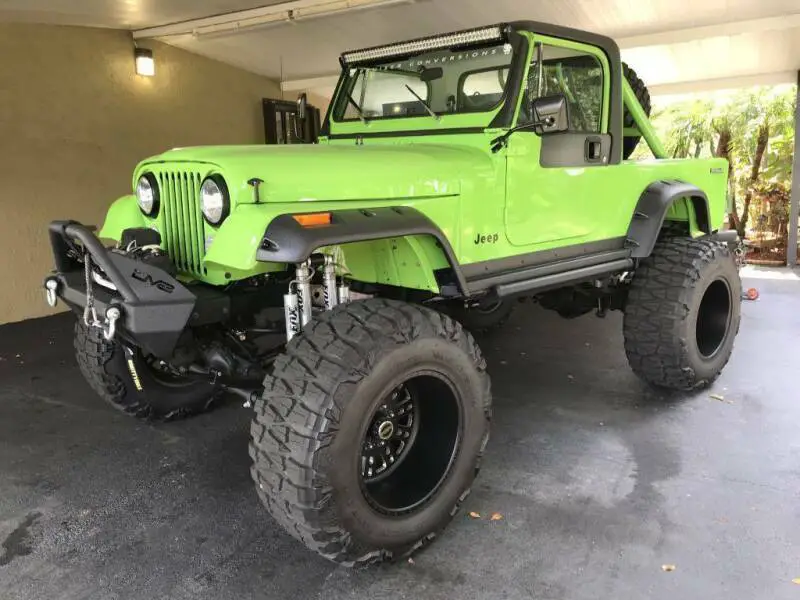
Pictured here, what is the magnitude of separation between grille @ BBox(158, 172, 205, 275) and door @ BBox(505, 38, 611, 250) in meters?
1.38

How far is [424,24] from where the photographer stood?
654cm

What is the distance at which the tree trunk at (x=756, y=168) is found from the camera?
10789 mm

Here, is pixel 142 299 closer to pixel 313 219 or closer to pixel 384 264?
pixel 313 219

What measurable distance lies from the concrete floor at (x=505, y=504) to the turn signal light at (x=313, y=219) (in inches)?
50.9

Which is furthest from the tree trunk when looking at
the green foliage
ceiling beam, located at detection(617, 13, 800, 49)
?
ceiling beam, located at detection(617, 13, 800, 49)

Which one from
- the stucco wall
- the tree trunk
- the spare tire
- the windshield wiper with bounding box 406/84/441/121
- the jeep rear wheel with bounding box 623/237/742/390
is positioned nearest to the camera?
the windshield wiper with bounding box 406/84/441/121

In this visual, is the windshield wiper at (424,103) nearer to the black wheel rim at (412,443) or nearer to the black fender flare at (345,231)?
Result: the black fender flare at (345,231)

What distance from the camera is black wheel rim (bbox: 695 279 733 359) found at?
436 centimetres

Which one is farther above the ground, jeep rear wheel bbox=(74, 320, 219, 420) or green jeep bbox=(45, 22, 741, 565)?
green jeep bbox=(45, 22, 741, 565)

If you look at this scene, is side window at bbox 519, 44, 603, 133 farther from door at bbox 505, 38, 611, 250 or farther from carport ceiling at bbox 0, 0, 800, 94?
carport ceiling at bbox 0, 0, 800, 94

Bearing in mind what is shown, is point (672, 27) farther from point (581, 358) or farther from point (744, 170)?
point (744, 170)

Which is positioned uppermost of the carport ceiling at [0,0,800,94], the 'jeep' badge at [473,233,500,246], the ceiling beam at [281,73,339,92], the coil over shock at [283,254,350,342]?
the carport ceiling at [0,0,800,94]

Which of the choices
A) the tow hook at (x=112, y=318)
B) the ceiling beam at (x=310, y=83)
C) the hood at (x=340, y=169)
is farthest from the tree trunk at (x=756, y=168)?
the tow hook at (x=112, y=318)

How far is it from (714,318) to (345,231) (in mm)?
3288
